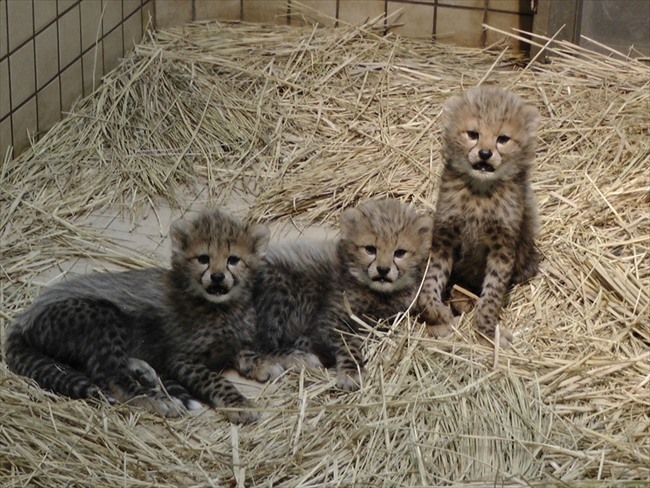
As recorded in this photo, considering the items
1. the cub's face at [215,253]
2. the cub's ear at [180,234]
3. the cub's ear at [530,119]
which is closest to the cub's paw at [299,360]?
the cub's face at [215,253]

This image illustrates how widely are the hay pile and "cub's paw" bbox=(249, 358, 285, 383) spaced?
0.06 meters

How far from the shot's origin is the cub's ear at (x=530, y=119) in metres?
4.42

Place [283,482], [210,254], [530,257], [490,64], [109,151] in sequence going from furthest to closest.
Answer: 1. [490,64]
2. [109,151]
3. [530,257]
4. [210,254]
5. [283,482]

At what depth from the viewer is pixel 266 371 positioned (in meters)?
4.29

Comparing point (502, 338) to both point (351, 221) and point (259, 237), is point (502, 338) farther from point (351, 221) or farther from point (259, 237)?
point (259, 237)

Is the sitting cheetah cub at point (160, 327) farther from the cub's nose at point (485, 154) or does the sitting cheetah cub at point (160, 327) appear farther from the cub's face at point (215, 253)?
the cub's nose at point (485, 154)

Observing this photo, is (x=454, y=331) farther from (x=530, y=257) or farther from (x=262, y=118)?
(x=262, y=118)

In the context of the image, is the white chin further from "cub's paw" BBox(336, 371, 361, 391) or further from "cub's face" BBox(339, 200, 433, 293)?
"cub's paw" BBox(336, 371, 361, 391)

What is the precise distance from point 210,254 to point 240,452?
84cm

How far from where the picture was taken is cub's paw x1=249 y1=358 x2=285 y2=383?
4285mm

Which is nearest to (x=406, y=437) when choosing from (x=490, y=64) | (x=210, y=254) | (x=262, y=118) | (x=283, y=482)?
(x=283, y=482)

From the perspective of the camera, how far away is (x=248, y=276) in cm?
437

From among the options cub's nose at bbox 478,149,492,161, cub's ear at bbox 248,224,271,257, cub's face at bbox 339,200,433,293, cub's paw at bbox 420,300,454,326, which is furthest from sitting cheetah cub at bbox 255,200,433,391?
cub's nose at bbox 478,149,492,161

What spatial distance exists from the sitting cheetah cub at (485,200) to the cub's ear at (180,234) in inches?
39.4
